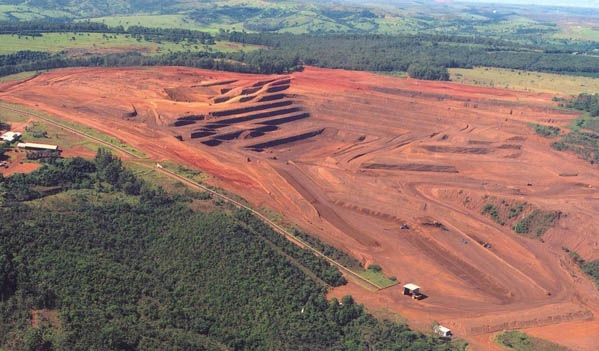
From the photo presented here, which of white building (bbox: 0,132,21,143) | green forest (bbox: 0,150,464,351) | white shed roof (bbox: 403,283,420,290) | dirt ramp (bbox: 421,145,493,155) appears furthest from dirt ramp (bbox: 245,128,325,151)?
white shed roof (bbox: 403,283,420,290)

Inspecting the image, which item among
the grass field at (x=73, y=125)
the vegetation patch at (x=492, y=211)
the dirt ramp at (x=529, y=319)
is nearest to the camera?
the dirt ramp at (x=529, y=319)

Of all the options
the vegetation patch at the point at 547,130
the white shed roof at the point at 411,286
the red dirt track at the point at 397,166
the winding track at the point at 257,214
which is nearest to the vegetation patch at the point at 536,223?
the red dirt track at the point at 397,166

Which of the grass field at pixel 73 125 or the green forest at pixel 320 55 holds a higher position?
the green forest at pixel 320 55

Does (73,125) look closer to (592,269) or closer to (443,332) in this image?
(443,332)

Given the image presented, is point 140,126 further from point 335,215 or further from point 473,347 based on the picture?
point 473,347

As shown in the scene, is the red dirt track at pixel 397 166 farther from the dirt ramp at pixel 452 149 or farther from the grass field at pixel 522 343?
the grass field at pixel 522 343

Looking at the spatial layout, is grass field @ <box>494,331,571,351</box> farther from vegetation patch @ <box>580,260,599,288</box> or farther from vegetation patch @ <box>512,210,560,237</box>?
vegetation patch @ <box>512,210,560,237</box>
